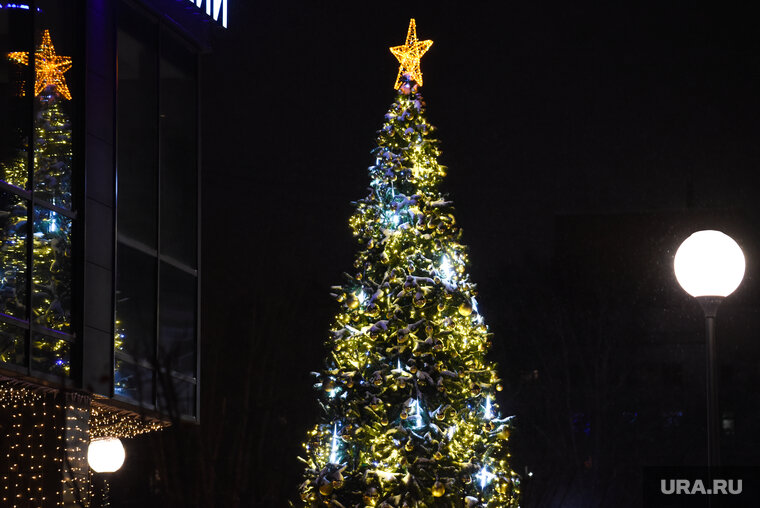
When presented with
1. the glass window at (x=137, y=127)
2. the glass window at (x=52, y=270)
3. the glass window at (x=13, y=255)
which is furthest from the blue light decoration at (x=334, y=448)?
the glass window at (x=137, y=127)

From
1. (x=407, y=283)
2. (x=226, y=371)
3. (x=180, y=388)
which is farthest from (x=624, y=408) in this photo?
(x=407, y=283)

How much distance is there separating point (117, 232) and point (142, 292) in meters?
1.29

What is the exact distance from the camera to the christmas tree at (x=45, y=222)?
39.4ft

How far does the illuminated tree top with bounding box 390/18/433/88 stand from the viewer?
44.2 feet

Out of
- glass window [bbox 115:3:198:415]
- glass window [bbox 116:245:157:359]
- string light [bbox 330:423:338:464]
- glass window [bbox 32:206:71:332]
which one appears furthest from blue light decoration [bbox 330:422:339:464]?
glass window [bbox 32:206:71:332]

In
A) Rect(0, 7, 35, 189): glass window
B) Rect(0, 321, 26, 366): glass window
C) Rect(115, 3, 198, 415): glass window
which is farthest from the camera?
Rect(115, 3, 198, 415): glass window

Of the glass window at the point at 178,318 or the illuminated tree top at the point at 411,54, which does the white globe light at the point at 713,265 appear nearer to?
the illuminated tree top at the point at 411,54

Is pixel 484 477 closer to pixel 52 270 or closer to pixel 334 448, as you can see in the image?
pixel 334 448

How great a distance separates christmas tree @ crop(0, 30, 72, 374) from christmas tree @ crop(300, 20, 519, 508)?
3.49 metres

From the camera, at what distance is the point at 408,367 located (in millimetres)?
12852

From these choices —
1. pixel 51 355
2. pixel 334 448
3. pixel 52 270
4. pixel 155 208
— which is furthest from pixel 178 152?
pixel 334 448

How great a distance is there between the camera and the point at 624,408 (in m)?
Answer: 39.4

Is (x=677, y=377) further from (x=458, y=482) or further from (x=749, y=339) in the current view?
(x=458, y=482)

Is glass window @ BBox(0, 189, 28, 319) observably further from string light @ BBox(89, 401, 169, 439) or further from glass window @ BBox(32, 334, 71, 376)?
string light @ BBox(89, 401, 169, 439)
